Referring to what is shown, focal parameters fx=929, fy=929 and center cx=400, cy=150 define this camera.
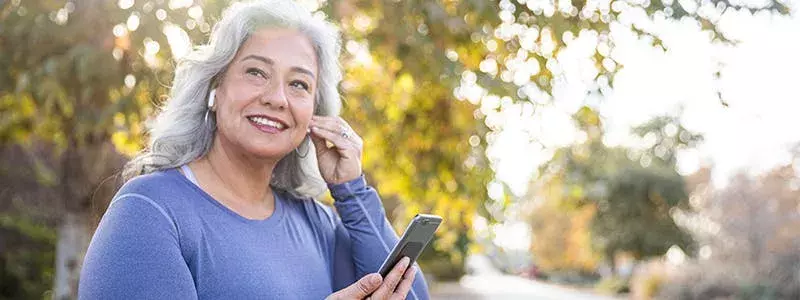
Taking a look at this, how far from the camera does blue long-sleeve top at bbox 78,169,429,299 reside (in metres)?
1.52

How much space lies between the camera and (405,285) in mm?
1802

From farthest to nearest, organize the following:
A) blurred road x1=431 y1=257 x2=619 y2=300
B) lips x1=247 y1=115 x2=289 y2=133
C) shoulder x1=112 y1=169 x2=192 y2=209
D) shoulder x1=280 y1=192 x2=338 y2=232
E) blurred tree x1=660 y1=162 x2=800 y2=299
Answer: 1. blurred road x1=431 y1=257 x2=619 y2=300
2. blurred tree x1=660 y1=162 x2=800 y2=299
3. shoulder x1=280 y1=192 x2=338 y2=232
4. lips x1=247 y1=115 x2=289 y2=133
5. shoulder x1=112 y1=169 x2=192 y2=209

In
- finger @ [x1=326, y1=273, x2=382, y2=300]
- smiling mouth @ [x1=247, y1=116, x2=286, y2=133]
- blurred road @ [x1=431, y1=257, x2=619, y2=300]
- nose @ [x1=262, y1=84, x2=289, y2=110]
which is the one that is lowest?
blurred road @ [x1=431, y1=257, x2=619, y2=300]

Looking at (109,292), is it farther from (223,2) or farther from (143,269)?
(223,2)

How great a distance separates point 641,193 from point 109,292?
3420 centimetres

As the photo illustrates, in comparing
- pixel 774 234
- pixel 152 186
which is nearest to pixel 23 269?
pixel 152 186

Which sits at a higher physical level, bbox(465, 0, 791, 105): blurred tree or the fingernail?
bbox(465, 0, 791, 105): blurred tree

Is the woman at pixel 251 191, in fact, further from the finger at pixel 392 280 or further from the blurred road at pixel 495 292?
the blurred road at pixel 495 292

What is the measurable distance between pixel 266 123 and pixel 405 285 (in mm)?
420

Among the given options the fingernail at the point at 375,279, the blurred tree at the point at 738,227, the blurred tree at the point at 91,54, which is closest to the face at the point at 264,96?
the fingernail at the point at 375,279

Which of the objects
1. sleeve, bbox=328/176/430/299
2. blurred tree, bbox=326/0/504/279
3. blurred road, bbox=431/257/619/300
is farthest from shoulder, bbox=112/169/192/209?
blurred road, bbox=431/257/619/300

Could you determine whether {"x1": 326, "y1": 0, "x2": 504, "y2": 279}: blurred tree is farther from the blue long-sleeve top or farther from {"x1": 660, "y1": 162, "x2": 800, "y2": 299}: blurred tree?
{"x1": 660, "y1": 162, "x2": 800, "y2": 299}: blurred tree

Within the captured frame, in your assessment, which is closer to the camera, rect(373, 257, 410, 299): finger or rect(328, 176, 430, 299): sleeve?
rect(373, 257, 410, 299): finger

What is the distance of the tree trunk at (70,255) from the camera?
5328 millimetres
